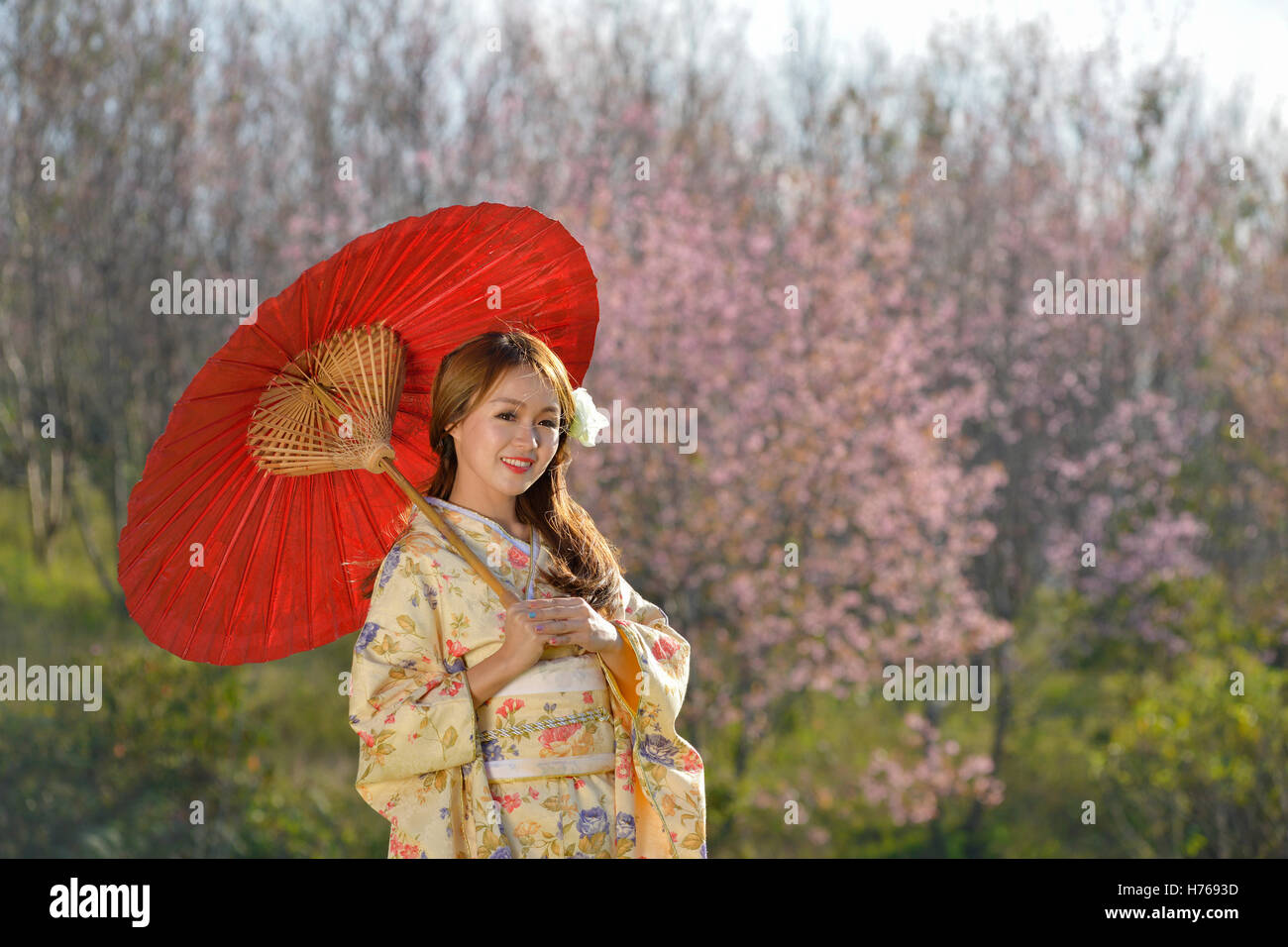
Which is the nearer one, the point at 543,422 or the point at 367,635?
the point at 367,635

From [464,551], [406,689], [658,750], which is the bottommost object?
[658,750]

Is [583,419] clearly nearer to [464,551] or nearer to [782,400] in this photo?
[464,551]

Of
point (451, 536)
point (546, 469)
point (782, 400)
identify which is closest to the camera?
point (451, 536)

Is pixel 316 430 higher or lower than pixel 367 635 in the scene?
higher

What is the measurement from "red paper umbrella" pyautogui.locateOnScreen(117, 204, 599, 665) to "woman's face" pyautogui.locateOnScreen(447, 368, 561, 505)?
Result: 0.12 meters

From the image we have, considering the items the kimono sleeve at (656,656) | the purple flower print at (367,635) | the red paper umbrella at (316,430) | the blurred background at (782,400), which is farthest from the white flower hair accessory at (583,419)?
the blurred background at (782,400)

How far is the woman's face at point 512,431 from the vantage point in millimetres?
2021

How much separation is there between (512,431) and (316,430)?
1.10 ft

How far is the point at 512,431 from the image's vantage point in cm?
202

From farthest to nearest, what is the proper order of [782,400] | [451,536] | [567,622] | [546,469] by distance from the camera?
1. [782,400]
2. [546,469]
3. [451,536]
4. [567,622]

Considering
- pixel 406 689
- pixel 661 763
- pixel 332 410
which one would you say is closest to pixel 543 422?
pixel 332 410

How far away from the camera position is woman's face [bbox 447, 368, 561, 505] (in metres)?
2.02
